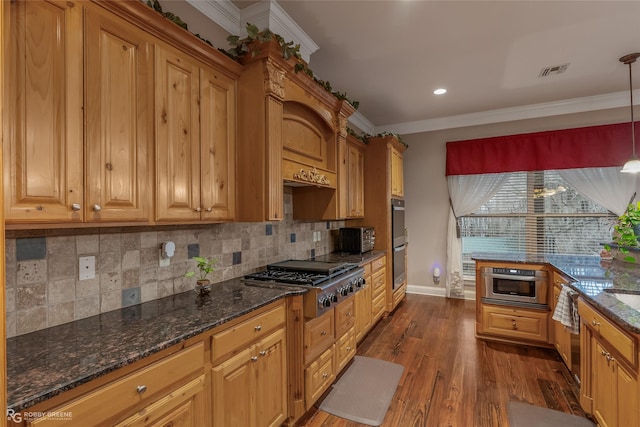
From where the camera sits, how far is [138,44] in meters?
1.45

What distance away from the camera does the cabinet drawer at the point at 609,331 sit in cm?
146

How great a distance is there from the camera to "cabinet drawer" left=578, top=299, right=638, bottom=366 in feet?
4.79

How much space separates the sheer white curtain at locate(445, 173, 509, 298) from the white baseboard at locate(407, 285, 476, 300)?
10 centimetres

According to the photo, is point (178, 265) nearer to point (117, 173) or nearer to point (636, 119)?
point (117, 173)

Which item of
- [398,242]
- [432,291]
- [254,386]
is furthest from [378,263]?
[254,386]

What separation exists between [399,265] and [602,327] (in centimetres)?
277

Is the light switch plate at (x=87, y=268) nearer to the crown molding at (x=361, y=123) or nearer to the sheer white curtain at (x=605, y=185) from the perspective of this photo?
the crown molding at (x=361, y=123)

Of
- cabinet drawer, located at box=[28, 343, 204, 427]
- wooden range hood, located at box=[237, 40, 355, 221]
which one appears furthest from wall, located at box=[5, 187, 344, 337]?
cabinet drawer, located at box=[28, 343, 204, 427]

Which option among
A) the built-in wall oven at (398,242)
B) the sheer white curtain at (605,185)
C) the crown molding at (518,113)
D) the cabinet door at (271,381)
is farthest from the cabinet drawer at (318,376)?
the sheer white curtain at (605,185)

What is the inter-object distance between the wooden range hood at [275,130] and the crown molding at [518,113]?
8.80ft

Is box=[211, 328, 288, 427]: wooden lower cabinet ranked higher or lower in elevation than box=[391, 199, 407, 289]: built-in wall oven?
lower

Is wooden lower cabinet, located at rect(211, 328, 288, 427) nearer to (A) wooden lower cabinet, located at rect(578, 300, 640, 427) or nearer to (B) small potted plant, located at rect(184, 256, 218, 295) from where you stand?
(B) small potted plant, located at rect(184, 256, 218, 295)

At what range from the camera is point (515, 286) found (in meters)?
3.20

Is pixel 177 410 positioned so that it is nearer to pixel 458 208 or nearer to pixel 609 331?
pixel 609 331
